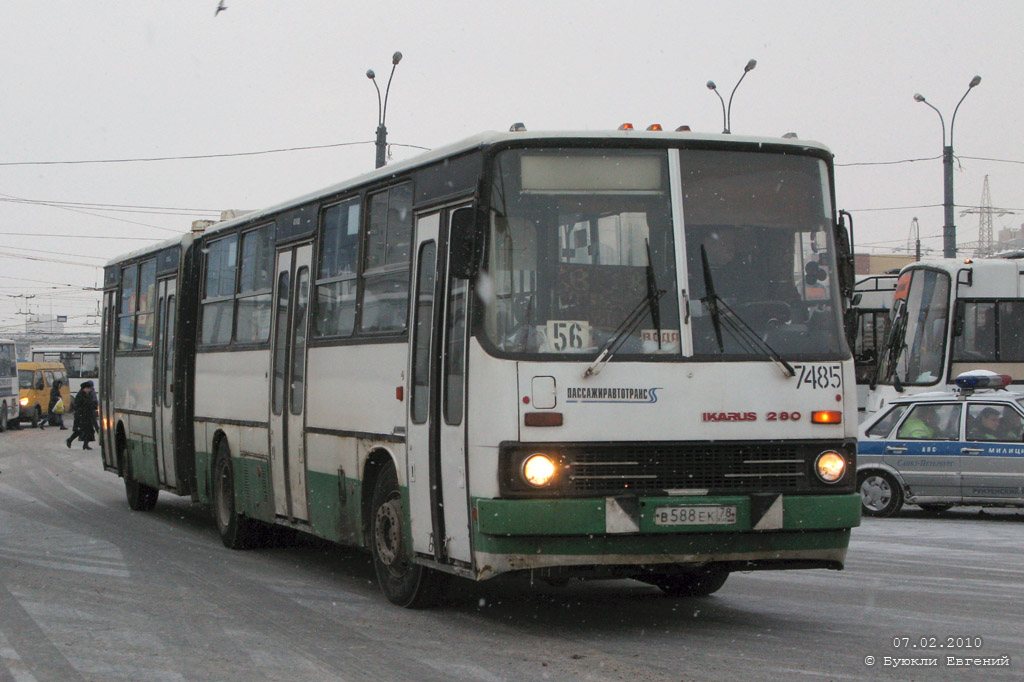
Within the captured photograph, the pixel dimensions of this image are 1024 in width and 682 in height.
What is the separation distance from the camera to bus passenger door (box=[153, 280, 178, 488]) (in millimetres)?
16281

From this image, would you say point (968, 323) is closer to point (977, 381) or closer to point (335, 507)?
point (977, 381)

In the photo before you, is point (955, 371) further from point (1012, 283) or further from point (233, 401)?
point (233, 401)

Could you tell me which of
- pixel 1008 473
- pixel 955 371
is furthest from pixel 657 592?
pixel 955 371

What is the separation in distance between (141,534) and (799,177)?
30.5 ft

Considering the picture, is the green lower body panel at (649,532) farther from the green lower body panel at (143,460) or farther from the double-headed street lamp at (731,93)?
the double-headed street lamp at (731,93)

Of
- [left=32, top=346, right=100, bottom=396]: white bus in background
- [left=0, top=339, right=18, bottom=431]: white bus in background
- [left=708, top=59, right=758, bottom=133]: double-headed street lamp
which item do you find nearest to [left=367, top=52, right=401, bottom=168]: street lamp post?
[left=708, top=59, right=758, bottom=133]: double-headed street lamp

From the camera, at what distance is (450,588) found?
31.6 feet

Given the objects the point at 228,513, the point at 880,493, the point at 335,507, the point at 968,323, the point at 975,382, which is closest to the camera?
the point at 335,507

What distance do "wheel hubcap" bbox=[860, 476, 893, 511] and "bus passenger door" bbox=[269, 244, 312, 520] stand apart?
9129 mm

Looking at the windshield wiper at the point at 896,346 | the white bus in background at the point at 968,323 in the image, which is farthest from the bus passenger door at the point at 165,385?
the windshield wiper at the point at 896,346

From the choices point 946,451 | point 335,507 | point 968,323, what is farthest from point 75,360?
point 335,507

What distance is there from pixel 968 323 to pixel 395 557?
1948cm

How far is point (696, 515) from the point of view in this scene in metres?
8.18

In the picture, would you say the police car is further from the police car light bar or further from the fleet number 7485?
the fleet number 7485
